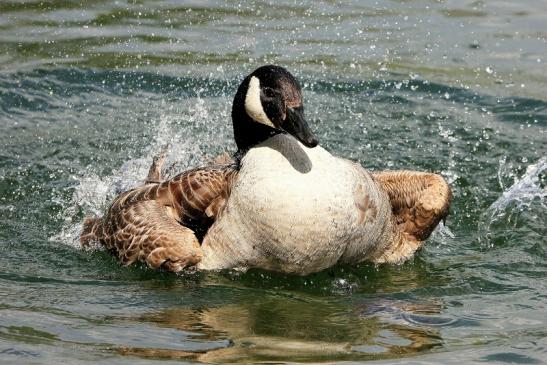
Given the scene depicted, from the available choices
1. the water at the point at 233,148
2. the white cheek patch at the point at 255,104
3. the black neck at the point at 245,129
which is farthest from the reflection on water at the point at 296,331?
the white cheek patch at the point at 255,104

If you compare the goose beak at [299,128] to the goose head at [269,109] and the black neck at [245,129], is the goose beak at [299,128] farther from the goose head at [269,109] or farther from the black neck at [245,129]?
the black neck at [245,129]

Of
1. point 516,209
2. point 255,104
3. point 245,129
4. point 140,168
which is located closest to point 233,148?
point 140,168

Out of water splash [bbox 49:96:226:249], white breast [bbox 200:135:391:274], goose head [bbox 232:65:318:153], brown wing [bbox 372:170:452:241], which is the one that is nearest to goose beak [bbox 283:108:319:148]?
goose head [bbox 232:65:318:153]

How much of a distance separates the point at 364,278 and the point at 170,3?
31.4 ft

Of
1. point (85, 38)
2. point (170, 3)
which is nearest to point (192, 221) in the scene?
point (85, 38)

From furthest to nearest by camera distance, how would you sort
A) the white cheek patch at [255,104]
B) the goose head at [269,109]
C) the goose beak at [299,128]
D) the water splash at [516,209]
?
1. the water splash at [516,209]
2. the white cheek patch at [255,104]
3. the goose head at [269,109]
4. the goose beak at [299,128]

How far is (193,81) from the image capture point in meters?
14.6

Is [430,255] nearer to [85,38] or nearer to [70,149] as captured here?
[70,149]

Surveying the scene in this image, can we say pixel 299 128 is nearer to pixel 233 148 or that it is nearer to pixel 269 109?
pixel 269 109

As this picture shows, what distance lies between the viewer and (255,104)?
8344mm

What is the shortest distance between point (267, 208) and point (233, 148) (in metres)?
4.70

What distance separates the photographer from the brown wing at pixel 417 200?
923cm

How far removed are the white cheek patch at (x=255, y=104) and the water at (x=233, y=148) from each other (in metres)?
A: 1.19

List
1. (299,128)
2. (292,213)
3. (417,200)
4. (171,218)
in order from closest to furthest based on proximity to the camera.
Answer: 1. (299,128)
2. (292,213)
3. (171,218)
4. (417,200)
